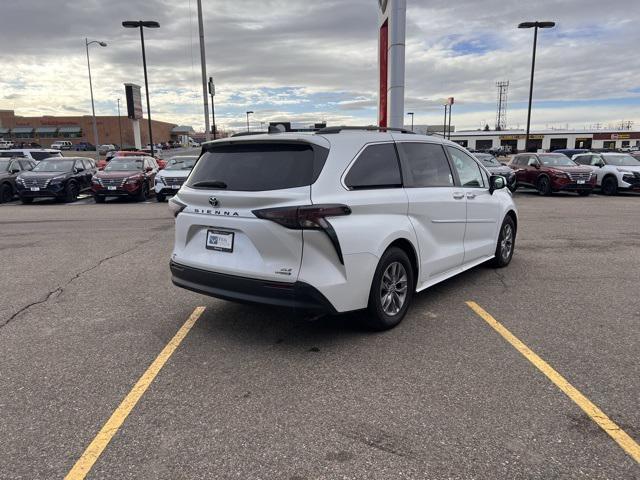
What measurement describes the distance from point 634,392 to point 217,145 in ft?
12.5

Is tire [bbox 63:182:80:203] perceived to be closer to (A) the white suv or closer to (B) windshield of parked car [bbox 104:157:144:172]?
(B) windshield of parked car [bbox 104:157:144:172]

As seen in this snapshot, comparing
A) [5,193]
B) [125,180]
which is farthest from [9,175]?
[125,180]

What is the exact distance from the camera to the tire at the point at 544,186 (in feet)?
58.6

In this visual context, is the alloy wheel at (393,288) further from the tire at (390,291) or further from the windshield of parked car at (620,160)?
the windshield of parked car at (620,160)

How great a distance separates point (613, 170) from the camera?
18.0 m

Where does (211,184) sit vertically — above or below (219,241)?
above

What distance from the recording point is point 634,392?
334 cm

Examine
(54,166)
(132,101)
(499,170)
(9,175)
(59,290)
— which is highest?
(132,101)

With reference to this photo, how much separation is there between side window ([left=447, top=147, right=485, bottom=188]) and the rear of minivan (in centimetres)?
228

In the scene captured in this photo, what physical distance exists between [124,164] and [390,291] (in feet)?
51.0

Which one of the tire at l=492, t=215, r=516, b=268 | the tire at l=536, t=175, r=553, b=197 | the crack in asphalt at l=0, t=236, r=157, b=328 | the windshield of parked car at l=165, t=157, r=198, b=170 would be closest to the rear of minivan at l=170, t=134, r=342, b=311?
the crack in asphalt at l=0, t=236, r=157, b=328

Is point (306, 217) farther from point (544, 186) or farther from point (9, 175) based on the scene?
point (9, 175)

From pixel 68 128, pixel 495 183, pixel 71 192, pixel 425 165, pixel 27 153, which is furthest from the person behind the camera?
pixel 68 128

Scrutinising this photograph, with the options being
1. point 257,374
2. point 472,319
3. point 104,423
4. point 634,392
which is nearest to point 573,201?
point 472,319
